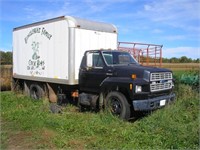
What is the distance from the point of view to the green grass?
5.85m

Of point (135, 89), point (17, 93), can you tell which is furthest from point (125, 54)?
point (17, 93)

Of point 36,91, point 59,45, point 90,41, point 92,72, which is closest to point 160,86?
point 92,72

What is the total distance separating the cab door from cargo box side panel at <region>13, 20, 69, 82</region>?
808mm

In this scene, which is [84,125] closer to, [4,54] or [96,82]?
[96,82]

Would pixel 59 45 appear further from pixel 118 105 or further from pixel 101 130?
pixel 101 130

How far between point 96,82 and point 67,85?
194 cm

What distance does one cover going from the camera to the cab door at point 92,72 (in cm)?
942

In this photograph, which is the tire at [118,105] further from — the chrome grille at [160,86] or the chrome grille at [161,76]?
the chrome grille at [161,76]

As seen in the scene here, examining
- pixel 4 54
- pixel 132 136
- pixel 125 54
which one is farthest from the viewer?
pixel 4 54

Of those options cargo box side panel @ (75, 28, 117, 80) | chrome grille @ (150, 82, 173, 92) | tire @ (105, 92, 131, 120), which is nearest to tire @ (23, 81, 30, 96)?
cargo box side panel @ (75, 28, 117, 80)

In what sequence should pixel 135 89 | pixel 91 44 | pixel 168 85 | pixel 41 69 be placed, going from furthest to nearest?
pixel 41 69 → pixel 91 44 → pixel 168 85 → pixel 135 89

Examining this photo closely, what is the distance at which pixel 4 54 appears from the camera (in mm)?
37156

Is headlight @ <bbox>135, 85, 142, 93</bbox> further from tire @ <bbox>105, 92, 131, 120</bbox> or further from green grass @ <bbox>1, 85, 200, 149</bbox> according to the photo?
green grass @ <bbox>1, 85, 200, 149</bbox>

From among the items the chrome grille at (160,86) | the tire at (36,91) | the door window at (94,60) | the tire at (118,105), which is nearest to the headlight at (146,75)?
the chrome grille at (160,86)
